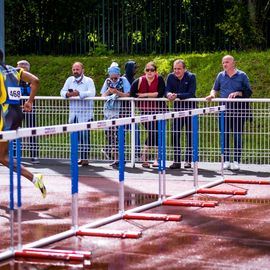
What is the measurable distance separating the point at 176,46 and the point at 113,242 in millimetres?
16103

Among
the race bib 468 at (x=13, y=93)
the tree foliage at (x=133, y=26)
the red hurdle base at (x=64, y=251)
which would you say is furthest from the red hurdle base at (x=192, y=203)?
the tree foliage at (x=133, y=26)

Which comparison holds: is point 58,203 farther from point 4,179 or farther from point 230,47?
point 230,47

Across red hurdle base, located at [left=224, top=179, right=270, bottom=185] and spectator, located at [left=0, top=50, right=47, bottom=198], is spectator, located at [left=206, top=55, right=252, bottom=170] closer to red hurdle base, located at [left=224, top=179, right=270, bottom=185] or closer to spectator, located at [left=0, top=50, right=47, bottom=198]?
red hurdle base, located at [left=224, top=179, right=270, bottom=185]

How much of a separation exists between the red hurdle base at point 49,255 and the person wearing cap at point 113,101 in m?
6.33

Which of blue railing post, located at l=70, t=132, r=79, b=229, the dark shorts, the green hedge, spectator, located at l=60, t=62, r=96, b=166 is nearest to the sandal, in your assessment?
spectator, located at l=60, t=62, r=96, b=166

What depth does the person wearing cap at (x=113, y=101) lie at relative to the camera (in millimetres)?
15719

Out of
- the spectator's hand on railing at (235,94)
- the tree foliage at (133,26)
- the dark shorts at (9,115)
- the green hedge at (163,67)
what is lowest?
the dark shorts at (9,115)

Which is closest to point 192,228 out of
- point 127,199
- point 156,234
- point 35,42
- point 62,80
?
point 156,234

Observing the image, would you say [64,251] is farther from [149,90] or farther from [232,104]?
[149,90]

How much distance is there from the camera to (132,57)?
945 inches

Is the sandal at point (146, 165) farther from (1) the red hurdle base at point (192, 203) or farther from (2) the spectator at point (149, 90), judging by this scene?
(1) the red hurdle base at point (192, 203)

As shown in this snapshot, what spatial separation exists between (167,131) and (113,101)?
1.20 metres

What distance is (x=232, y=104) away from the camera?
1533 centimetres

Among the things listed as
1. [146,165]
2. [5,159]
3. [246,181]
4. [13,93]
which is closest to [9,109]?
[13,93]
